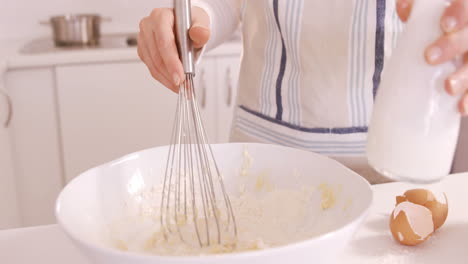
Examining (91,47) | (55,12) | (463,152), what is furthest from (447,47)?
(55,12)

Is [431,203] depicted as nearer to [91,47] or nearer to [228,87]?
[228,87]

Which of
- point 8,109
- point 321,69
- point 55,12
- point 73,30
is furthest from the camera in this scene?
point 55,12

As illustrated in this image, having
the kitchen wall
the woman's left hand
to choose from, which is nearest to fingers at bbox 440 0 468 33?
the woman's left hand

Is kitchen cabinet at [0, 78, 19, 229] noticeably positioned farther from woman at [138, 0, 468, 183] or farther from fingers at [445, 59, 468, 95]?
fingers at [445, 59, 468, 95]

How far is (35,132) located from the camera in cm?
165

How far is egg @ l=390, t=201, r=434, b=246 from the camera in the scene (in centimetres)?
60

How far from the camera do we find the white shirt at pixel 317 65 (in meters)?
0.86

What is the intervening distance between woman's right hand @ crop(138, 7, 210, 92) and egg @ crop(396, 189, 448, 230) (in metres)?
0.31

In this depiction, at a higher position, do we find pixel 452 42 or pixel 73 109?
pixel 452 42

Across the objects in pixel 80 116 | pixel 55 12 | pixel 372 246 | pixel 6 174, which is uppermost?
pixel 55 12

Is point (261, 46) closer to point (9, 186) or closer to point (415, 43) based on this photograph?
point (415, 43)

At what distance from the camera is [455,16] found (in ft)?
1.44

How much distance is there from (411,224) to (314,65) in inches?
14.2

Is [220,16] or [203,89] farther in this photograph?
[203,89]
